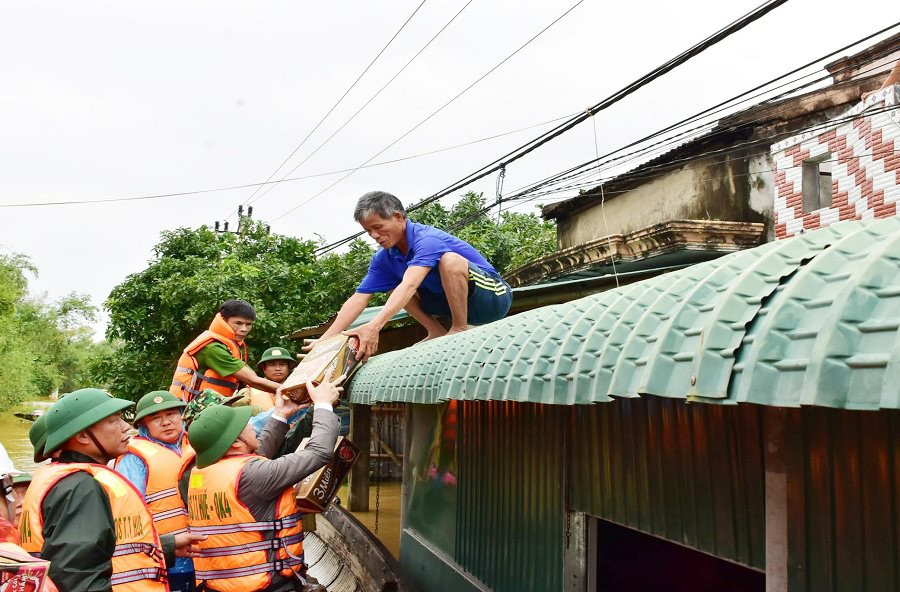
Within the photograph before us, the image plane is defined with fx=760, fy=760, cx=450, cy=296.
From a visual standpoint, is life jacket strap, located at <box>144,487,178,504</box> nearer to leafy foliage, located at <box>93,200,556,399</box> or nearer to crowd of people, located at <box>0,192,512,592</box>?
crowd of people, located at <box>0,192,512,592</box>

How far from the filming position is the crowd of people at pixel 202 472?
299 cm

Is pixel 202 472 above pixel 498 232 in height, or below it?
below

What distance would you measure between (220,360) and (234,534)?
319cm

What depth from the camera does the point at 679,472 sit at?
10.00ft

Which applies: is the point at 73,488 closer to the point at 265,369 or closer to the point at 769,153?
the point at 265,369

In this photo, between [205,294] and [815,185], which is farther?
[205,294]

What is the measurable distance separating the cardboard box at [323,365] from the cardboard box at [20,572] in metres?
2.44

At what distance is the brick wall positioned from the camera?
10383mm

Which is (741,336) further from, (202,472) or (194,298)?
(194,298)

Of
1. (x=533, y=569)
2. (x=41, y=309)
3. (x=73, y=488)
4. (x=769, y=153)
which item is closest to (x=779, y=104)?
(x=769, y=153)

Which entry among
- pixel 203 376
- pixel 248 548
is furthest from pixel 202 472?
pixel 203 376

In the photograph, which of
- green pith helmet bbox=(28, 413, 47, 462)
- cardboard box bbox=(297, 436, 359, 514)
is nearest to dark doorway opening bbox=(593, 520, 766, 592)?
cardboard box bbox=(297, 436, 359, 514)

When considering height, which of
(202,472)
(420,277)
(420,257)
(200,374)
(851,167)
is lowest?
(202,472)

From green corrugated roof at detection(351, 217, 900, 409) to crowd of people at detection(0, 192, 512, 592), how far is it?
1.39 meters
